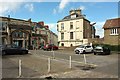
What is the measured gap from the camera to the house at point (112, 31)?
43.1 meters

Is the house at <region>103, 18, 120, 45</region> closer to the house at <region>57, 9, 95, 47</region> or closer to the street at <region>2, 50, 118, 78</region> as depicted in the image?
the house at <region>57, 9, 95, 47</region>

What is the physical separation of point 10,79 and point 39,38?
50.3m

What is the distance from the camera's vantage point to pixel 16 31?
53656 millimetres

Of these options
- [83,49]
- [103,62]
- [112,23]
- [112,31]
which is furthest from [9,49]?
[112,23]

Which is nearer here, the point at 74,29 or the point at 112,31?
the point at 112,31

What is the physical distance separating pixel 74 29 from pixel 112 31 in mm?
15387

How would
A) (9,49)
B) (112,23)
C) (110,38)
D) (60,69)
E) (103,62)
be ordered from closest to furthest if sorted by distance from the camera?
→ (60,69) → (103,62) → (9,49) → (110,38) → (112,23)

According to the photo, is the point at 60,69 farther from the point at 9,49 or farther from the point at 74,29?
the point at 74,29

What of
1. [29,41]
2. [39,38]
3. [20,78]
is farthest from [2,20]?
[20,78]

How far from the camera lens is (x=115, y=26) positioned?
43219mm

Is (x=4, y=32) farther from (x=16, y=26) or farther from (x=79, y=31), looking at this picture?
(x=79, y=31)

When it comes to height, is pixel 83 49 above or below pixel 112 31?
below

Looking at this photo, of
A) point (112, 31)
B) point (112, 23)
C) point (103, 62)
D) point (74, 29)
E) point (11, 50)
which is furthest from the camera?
point (74, 29)

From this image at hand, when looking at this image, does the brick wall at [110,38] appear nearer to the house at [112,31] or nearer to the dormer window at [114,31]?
the house at [112,31]
